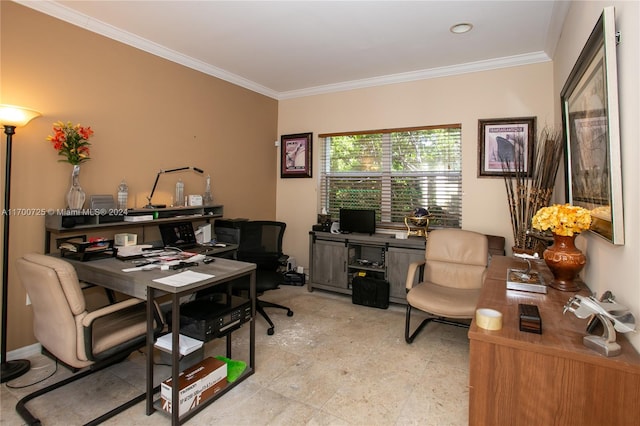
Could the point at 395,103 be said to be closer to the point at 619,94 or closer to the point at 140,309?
the point at 619,94

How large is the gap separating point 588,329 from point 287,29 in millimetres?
3015

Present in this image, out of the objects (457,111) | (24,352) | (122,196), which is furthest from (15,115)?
(457,111)

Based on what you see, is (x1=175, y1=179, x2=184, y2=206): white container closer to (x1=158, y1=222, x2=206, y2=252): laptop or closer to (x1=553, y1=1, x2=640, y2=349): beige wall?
(x1=158, y1=222, x2=206, y2=252): laptop

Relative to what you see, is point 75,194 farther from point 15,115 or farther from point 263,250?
point 263,250

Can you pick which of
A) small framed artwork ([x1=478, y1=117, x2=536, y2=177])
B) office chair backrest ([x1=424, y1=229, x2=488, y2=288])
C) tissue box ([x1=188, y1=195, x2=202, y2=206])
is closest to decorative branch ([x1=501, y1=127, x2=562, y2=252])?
small framed artwork ([x1=478, y1=117, x2=536, y2=177])

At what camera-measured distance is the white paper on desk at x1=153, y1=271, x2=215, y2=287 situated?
1966mm

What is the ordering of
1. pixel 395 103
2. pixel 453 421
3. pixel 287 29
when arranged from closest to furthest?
pixel 453 421, pixel 287 29, pixel 395 103

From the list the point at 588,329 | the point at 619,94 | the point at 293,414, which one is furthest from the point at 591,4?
the point at 293,414

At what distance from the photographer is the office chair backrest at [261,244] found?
11.3 ft

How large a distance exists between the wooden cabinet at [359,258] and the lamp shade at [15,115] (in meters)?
2.96

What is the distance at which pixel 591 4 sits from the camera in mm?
1844

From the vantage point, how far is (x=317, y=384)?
2.33 metres

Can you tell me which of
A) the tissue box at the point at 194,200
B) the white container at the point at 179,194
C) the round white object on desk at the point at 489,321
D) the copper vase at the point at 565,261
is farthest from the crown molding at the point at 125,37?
the copper vase at the point at 565,261

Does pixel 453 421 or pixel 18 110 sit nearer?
pixel 453 421
